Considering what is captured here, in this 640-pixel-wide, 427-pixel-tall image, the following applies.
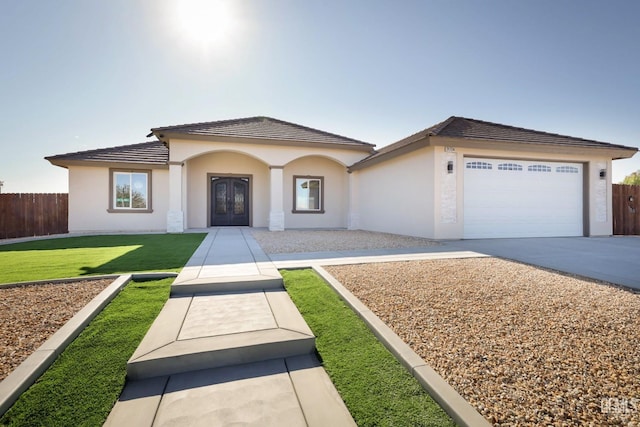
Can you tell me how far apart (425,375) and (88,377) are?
2268 millimetres

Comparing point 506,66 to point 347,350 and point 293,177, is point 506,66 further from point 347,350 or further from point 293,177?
point 347,350

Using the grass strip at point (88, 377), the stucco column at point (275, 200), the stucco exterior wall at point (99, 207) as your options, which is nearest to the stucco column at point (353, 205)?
the stucco column at point (275, 200)

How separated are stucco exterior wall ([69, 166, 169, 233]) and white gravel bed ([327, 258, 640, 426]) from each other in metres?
10.9

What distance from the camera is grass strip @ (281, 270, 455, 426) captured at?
5.07ft

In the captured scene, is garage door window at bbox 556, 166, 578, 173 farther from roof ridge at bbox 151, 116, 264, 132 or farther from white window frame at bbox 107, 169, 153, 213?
white window frame at bbox 107, 169, 153, 213

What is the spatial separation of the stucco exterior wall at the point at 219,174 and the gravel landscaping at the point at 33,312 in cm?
922

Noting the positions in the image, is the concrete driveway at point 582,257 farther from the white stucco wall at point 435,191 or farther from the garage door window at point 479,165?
the garage door window at point 479,165

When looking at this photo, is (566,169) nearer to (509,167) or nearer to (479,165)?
(509,167)

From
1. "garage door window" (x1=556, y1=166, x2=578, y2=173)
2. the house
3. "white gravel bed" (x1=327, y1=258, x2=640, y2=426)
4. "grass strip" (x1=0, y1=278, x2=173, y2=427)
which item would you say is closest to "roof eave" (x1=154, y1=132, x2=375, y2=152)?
the house

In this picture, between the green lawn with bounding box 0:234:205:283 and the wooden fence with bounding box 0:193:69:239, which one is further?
the wooden fence with bounding box 0:193:69:239

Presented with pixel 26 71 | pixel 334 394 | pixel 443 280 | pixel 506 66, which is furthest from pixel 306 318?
pixel 26 71

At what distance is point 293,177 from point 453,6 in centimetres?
865

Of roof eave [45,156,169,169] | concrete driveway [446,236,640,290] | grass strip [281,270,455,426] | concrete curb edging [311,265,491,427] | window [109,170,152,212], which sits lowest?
grass strip [281,270,455,426]

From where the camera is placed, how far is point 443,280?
409cm
